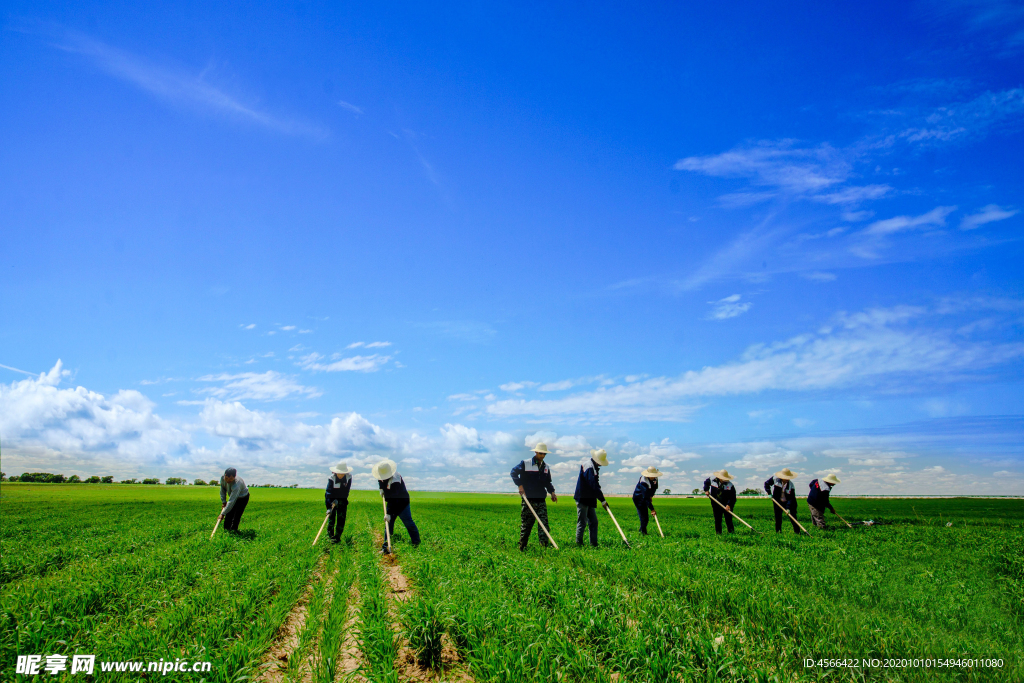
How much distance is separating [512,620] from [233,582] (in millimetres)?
5816

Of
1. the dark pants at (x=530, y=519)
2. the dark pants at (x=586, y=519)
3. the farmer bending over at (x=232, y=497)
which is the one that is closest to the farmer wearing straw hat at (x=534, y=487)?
the dark pants at (x=530, y=519)

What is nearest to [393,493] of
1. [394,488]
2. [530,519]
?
[394,488]

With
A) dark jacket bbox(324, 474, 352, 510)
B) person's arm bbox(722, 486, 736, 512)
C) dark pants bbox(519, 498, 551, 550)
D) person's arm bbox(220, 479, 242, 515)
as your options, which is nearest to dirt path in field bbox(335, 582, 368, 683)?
dark pants bbox(519, 498, 551, 550)

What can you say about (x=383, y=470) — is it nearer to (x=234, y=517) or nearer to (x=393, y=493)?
(x=393, y=493)

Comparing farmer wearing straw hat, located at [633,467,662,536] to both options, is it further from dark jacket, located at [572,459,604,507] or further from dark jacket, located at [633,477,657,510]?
dark jacket, located at [572,459,604,507]

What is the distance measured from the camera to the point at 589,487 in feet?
45.3

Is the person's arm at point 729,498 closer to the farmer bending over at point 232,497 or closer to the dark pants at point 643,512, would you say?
the dark pants at point 643,512

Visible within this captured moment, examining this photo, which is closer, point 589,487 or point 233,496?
point 589,487

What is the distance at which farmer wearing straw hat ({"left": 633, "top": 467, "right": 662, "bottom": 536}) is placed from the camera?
54.5 feet

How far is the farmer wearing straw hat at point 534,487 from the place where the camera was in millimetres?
13281

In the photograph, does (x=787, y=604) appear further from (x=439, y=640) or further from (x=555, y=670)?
(x=439, y=640)

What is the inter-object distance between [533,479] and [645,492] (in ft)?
17.0

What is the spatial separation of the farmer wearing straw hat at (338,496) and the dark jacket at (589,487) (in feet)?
25.3

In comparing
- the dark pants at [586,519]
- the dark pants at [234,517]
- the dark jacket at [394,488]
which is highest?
the dark jacket at [394,488]
